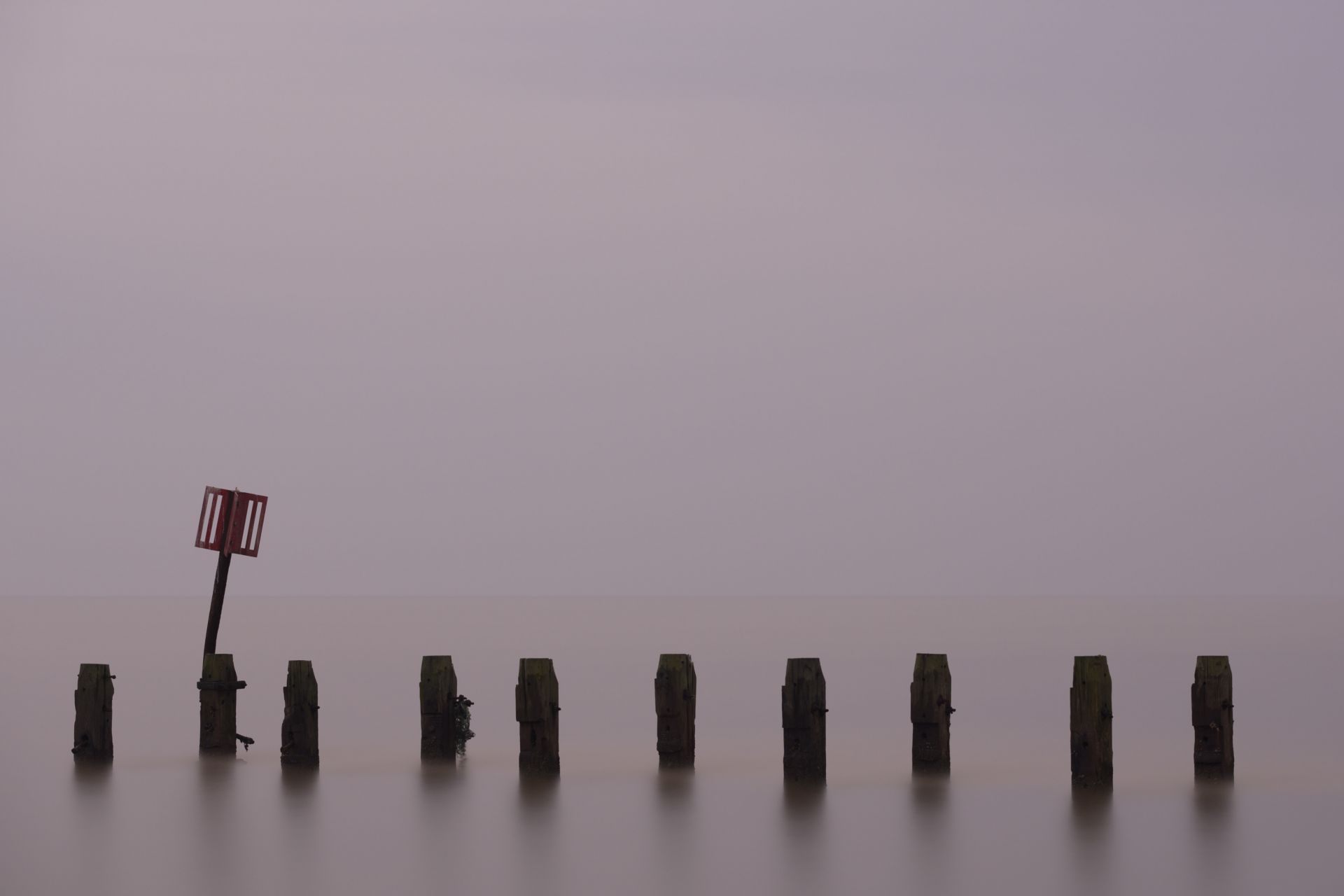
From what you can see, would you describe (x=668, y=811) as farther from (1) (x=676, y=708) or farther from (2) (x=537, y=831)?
(2) (x=537, y=831)

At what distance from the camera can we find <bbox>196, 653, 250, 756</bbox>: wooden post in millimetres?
16891

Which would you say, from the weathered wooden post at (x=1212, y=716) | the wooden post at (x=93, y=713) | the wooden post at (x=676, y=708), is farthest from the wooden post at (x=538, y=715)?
the weathered wooden post at (x=1212, y=716)

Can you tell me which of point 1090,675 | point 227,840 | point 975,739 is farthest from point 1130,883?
point 975,739

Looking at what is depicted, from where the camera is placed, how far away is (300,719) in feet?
56.2

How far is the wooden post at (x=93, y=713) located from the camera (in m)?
16.8

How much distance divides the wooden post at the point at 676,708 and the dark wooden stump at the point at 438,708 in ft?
6.31

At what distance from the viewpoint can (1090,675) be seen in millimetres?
14930

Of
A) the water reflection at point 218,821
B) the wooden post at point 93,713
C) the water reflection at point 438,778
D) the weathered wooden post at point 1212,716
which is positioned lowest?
the water reflection at point 218,821

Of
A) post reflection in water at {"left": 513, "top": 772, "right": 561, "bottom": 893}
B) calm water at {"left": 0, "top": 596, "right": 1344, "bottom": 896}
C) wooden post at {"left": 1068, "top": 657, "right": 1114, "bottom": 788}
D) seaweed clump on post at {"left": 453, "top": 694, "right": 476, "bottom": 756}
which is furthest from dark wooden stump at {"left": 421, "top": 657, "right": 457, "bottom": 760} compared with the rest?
Result: wooden post at {"left": 1068, "top": 657, "right": 1114, "bottom": 788}

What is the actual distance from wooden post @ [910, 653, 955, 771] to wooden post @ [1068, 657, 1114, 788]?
3.67ft

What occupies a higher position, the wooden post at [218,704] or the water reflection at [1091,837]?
the wooden post at [218,704]

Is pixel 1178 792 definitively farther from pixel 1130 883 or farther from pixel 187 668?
pixel 187 668

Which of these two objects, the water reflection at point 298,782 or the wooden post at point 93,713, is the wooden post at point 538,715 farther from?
the wooden post at point 93,713

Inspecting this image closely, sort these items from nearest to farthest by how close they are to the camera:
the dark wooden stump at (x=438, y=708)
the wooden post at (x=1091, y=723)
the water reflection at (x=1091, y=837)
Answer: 1. the water reflection at (x=1091, y=837)
2. the wooden post at (x=1091, y=723)
3. the dark wooden stump at (x=438, y=708)
